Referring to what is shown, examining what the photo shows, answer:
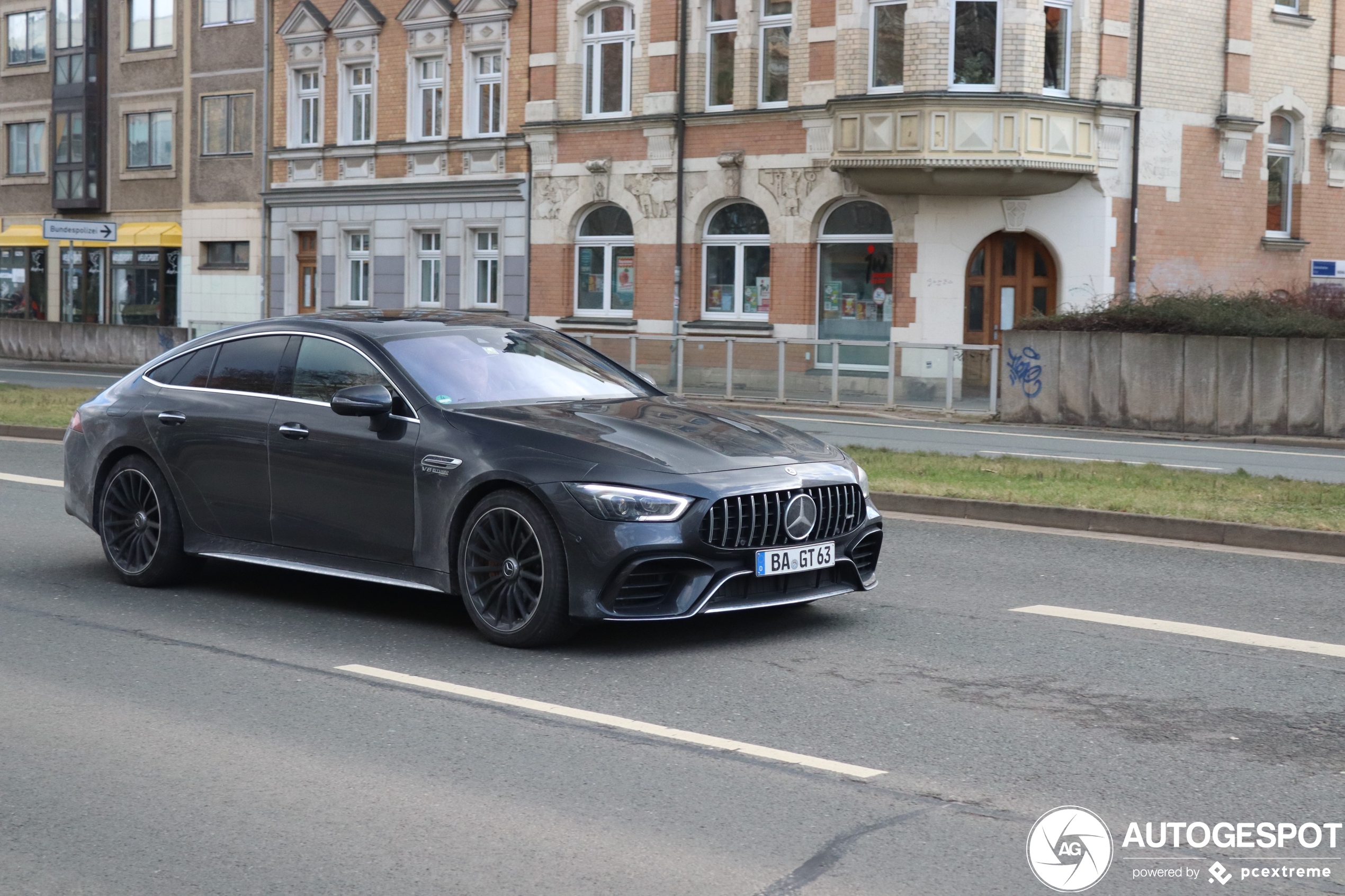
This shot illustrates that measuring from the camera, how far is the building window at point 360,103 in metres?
38.6

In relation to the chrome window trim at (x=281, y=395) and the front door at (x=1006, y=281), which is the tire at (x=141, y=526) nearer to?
the chrome window trim at (x=281, y=395)

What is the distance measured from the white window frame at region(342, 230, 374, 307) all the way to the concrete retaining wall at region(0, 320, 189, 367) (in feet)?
14.3

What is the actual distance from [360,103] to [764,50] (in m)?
11.5

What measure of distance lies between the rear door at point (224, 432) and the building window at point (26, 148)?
41700mm

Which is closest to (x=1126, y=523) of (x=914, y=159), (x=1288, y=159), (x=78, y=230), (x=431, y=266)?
(x=914, y=159)

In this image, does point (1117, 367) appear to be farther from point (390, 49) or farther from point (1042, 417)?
point (390, 49)

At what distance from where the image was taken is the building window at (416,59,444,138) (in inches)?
1464

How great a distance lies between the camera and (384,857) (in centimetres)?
466

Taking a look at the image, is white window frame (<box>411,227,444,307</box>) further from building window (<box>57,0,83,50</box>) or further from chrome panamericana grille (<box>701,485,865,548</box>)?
chrome panamericana grille (<box>701,485,865,548</box>)

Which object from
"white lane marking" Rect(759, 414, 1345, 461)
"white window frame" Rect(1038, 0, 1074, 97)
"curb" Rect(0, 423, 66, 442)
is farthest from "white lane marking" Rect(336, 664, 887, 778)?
"white window frame" Rect(1038, 0, 1074, 97)

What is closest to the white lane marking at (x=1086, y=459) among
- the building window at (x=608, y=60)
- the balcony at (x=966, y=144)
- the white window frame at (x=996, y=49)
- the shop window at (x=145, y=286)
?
the balcony at (x=966, y=144)

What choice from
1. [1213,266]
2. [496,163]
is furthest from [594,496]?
[496,163]

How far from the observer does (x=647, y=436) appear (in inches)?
293

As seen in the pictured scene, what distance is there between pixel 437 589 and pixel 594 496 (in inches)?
41.8
